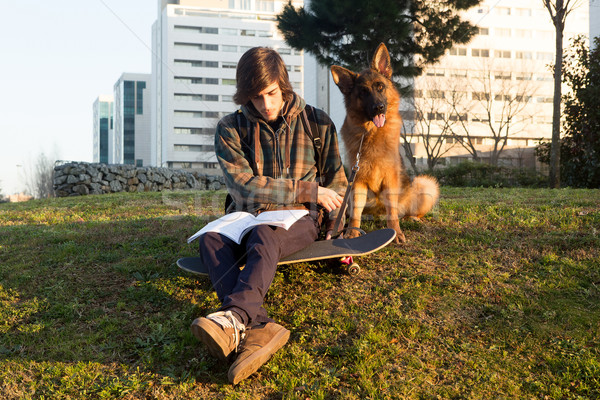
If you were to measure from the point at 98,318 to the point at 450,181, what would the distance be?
505 inches

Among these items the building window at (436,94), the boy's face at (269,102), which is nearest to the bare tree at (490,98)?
the building window at (436,94)

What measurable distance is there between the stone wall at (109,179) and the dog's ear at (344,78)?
37.7 feet

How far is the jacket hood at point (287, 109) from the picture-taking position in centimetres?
364

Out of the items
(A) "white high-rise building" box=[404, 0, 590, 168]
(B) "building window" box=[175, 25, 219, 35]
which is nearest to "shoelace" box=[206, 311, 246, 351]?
(A) "white high-rise building" box=[404, 0, 590, 168]

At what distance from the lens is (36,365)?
9.34ft

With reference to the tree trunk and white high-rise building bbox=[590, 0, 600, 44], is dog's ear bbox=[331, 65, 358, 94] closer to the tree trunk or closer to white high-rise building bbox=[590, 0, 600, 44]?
the tree trunk

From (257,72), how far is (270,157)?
694 mm

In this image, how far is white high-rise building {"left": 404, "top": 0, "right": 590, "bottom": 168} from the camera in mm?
37906

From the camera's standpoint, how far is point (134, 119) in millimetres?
101812

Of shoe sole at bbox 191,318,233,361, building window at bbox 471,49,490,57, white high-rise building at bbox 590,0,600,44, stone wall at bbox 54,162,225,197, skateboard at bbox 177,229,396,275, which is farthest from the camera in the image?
building window at bbox 471,49,490,57

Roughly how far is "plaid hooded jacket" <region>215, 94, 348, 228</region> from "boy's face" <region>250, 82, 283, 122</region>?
0.18ft

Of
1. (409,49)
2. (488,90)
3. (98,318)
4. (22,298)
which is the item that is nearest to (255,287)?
(98,318)

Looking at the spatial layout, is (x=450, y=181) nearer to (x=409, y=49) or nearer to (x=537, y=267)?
(x=409, y=49)

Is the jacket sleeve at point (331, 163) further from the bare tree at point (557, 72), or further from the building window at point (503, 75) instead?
the building window at point (503, 75)
